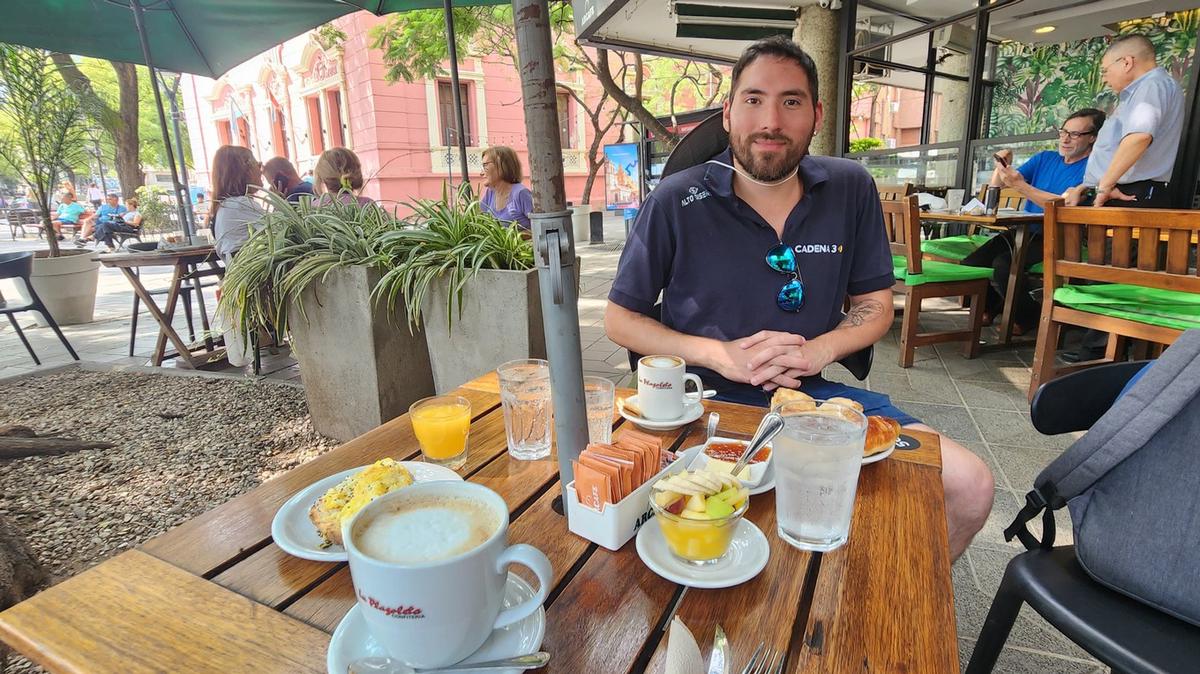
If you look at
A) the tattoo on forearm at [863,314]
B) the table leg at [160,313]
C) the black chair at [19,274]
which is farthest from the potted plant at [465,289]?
the black chair at [19,274]

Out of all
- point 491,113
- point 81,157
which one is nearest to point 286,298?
point 81,157

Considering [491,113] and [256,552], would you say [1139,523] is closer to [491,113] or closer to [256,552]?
[256,552]

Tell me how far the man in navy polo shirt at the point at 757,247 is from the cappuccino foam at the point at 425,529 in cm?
102

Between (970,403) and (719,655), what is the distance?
3.01 metres

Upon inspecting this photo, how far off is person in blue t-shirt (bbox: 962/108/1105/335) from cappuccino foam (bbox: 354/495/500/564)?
4362 mm

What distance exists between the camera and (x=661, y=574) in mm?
690

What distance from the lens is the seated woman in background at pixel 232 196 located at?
3930mm

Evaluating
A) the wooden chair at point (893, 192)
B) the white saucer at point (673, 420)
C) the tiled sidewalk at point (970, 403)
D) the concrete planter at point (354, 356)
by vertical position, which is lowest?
the tiled sidewalk at point (970, 403)

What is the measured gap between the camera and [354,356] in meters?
2.77

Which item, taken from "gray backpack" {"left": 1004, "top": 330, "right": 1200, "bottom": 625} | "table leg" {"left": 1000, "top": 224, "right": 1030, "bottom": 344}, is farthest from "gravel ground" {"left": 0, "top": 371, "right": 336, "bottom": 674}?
"table leg" {"left": 1000, "top": 224, "right": 1030, "bottom": 344}

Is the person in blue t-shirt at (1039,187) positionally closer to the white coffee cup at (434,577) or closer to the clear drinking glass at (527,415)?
the clear drinking glass at (527,415)

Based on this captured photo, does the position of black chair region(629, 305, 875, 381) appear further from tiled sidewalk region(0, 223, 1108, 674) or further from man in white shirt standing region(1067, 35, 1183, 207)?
man in white shirt standing region(1067, 35, 1183, 207)

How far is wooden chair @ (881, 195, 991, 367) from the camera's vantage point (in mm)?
3496

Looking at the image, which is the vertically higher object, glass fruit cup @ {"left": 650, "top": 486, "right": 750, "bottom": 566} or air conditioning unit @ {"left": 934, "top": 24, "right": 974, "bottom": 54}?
air conditioning unit @ {"left": 934, "top": 24, "right": 974, "bottom": 54}
